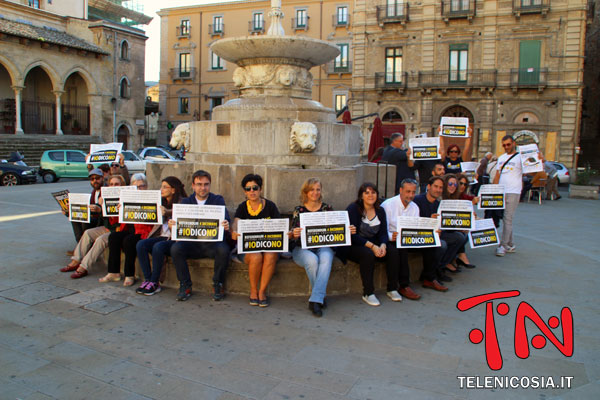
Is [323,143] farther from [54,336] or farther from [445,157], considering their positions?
[54,336]

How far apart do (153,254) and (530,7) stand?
103ft

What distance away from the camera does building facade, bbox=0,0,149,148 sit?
3003cm

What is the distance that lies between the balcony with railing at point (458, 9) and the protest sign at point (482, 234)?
27.9m

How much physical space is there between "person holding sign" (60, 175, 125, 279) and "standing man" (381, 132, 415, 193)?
4.27 m

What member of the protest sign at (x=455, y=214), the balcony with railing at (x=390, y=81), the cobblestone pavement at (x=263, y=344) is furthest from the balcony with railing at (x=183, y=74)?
the protest sign at (x=455, y=214)

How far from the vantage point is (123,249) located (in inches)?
240

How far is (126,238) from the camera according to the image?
5988 mm

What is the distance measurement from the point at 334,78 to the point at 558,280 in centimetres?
3584

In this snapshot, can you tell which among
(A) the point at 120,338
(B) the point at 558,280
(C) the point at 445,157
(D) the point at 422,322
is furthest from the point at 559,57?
(A) the point at 120,338

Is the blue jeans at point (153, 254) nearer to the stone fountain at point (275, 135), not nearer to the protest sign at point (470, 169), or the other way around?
the stone fountain at point (275, 135)

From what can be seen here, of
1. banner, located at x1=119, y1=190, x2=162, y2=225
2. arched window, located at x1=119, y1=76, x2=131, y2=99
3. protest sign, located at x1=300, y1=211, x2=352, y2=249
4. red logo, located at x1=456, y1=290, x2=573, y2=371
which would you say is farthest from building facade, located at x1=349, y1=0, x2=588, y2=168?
banner, located at x1=119, y1=190, x2=162, y2=225

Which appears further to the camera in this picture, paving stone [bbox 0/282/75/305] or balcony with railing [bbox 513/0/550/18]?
balcony with railing [bbox 513/0/550/18]

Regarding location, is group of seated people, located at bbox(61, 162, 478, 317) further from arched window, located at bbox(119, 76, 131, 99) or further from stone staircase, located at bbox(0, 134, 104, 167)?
arched window, located at bbox(119, 76, 131, 99)

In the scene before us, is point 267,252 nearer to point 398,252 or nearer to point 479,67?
point 398,252
